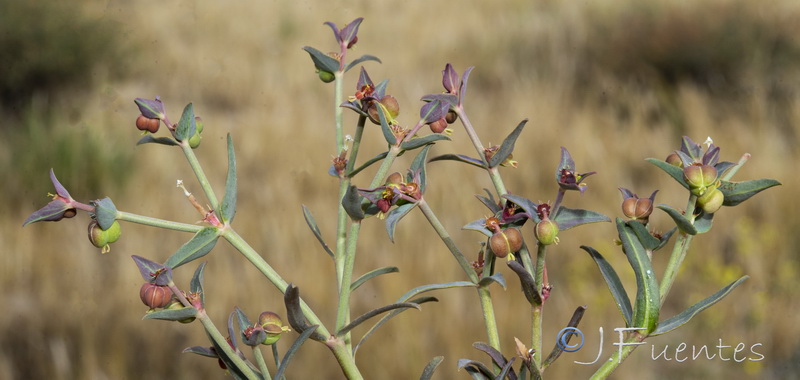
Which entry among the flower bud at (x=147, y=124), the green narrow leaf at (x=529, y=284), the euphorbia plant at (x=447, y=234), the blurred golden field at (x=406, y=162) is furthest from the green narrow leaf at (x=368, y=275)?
the blurred golden field at (x=406, y=162)

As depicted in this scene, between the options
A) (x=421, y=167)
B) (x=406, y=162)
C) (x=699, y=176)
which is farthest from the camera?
(x=406, y=162)

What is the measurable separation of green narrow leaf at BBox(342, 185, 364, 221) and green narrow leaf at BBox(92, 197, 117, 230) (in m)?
0.18

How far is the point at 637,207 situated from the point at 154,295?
0.38 m

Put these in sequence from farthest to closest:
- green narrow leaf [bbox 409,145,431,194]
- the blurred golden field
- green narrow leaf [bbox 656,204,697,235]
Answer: the blurred golden field
green narrow leaf [bbox 409,145,431,194]
green narrow leaf [bbox 656,204,697,235]

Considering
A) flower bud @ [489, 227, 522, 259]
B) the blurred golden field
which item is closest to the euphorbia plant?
flower bud @ [489, 227, 522, 259]

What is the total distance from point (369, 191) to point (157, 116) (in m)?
0.23

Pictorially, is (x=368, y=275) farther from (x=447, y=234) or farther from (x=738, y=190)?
(x=738, y=190)

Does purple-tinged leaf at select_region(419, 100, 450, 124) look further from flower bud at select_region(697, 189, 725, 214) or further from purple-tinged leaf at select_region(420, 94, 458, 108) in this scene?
flower bud at select_region(697, 189, 725, 214)

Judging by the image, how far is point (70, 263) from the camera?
299cm

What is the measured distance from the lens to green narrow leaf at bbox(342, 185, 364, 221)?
1.92ft

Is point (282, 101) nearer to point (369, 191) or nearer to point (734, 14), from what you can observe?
point (734, 14)

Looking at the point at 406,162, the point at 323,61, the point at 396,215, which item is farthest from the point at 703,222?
the point at 406,162

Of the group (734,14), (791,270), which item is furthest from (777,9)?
(791,270)

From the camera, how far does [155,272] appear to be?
61cm
